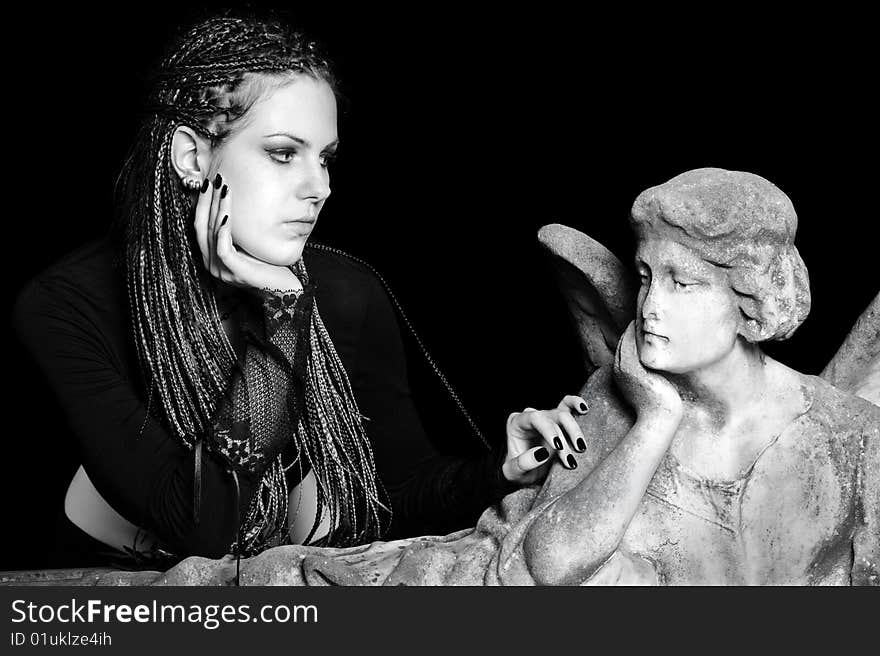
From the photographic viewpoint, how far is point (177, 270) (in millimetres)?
3840

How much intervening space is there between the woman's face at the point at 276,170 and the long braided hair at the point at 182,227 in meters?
0.05

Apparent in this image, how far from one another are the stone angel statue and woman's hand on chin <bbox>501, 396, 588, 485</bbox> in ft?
0.11

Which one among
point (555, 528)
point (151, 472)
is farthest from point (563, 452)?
point (151, 472)

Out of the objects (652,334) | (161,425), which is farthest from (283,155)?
(652,334)

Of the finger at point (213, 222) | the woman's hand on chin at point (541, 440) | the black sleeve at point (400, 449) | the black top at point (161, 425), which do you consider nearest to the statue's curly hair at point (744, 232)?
the woman's hand on chin at point (541, 440)

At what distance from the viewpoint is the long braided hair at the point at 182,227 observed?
149 inches

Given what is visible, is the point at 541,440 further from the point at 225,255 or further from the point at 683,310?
the point at 225,255

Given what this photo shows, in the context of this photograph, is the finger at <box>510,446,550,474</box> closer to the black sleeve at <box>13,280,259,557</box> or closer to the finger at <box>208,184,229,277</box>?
the black sleeve at <box>13,280,259,557</box>

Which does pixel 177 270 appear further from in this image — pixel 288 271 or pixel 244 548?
pixel 244 548

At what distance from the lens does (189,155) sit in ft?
12.5

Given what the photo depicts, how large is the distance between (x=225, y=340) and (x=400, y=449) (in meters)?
0.50

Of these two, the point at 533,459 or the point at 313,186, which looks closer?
the point at 533,459

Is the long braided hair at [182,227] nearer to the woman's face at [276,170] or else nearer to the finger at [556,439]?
the woman's face at [276,170]

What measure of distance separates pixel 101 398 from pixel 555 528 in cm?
96
